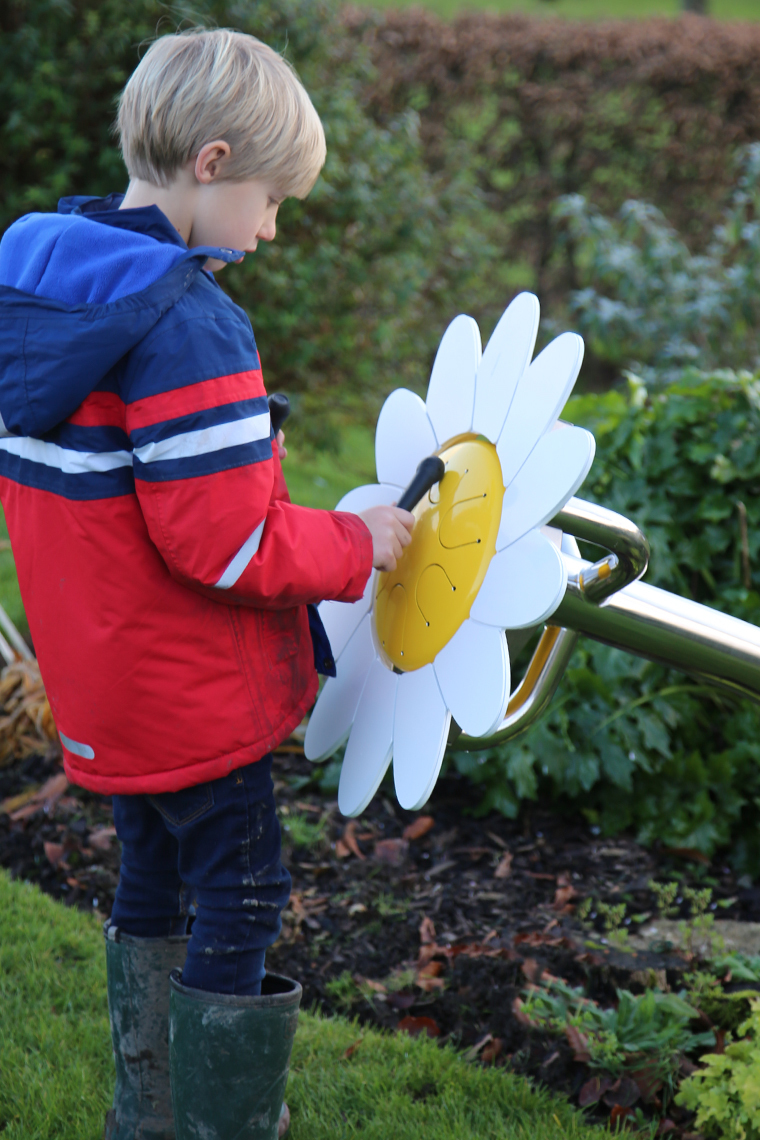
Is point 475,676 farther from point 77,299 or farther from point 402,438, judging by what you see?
point 77,299

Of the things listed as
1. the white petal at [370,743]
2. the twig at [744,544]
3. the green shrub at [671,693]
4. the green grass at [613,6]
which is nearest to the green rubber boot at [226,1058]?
the white petal at [370,743]

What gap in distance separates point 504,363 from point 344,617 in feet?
1.60

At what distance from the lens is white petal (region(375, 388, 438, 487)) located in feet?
5.11

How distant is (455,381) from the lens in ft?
4.79

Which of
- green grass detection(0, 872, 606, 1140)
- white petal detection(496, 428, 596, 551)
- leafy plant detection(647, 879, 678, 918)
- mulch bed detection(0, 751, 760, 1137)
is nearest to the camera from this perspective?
white petal detection(496, 428, 596, 551)

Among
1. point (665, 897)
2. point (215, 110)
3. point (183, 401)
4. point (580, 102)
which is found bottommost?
point (665, 897)

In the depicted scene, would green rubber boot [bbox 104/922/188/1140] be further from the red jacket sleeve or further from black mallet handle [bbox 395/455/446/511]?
black mallet handle [bbox 395/455/446/511]

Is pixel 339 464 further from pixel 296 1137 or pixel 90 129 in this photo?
pixel 296 1137

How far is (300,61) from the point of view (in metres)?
4.74

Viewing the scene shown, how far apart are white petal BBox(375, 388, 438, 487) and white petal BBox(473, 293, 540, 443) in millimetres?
173

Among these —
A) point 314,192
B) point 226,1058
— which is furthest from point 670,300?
point 226,1058

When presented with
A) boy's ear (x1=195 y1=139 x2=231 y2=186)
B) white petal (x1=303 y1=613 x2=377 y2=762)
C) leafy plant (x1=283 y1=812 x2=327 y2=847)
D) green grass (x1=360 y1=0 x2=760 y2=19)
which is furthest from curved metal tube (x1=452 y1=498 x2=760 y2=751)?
green grass (x1=360 y1=0 x2=760 y2=19)

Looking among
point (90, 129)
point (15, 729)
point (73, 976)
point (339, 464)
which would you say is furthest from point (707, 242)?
point (73, 976)

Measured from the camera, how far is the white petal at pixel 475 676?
3.84 feet
